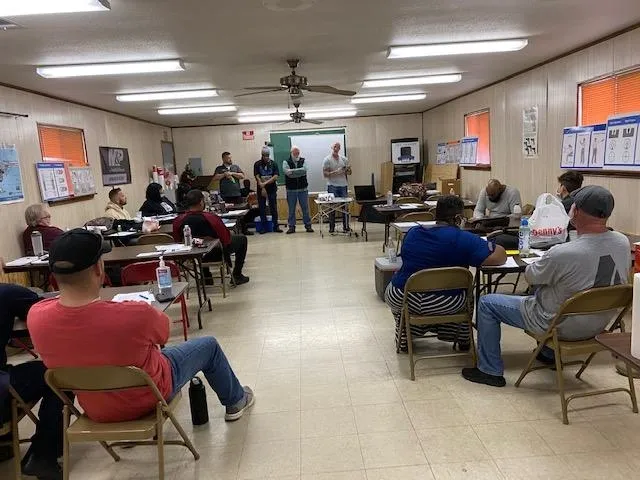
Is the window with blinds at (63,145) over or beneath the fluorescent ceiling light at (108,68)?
beneath

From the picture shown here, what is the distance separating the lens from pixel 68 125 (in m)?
7.05

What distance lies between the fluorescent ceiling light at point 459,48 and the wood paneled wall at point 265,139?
709 centimetres

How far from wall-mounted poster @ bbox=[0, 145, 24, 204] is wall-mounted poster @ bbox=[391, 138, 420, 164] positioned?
822cm

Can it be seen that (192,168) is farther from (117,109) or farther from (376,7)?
(376,7)

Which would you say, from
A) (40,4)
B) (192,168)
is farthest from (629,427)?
(192,168)

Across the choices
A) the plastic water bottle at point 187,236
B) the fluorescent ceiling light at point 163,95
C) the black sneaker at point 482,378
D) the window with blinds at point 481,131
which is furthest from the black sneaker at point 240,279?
the window with blinds at point 481,131

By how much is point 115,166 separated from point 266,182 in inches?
115

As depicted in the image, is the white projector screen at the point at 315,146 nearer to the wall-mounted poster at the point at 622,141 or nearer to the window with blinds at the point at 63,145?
the window with blinds at the point at 63,145

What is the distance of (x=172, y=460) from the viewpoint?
260 cm

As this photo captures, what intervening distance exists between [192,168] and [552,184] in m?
8.80

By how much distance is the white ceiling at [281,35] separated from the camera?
3484 millimetres

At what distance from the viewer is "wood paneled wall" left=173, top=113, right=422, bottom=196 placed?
39.9ft

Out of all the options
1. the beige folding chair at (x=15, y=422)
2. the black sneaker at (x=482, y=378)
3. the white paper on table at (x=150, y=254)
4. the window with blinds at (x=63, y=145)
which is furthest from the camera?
the window with blinds at (x=63, y=145)

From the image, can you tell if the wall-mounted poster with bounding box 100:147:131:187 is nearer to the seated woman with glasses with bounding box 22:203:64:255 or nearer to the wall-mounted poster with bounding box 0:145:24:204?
the wall-mounted poster with bounding box 0:145:24:204
